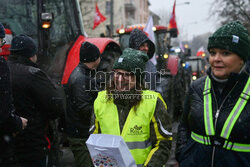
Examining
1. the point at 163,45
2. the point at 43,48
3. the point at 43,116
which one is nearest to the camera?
the point at 43,116

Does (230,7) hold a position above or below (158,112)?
above

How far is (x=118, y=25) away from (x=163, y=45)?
2363 centimetres

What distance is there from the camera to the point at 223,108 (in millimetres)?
1875

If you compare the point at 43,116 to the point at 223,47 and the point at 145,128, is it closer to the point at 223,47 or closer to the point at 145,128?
the point at 145,128

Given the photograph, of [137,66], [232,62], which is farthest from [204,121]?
[137,66]

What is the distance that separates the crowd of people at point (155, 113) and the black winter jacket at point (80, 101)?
1.47 ft

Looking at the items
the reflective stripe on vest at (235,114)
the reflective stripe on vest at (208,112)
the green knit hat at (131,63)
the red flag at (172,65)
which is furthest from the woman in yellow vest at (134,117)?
the red flag at (172,65)

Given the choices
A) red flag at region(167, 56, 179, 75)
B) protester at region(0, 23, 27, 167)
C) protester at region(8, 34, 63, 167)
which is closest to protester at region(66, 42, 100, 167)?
protester at region(8, 34, 63, 167)

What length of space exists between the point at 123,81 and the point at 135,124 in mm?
413

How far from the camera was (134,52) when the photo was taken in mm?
2389

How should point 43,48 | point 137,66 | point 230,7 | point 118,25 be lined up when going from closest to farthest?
point 137,66 < point 43,48 < point 230,7 < point 118,25

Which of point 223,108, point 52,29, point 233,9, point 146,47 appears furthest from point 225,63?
point 233,9

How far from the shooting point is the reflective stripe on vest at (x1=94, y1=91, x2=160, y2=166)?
204cm

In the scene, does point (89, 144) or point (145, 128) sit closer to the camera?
point (89, 144)
